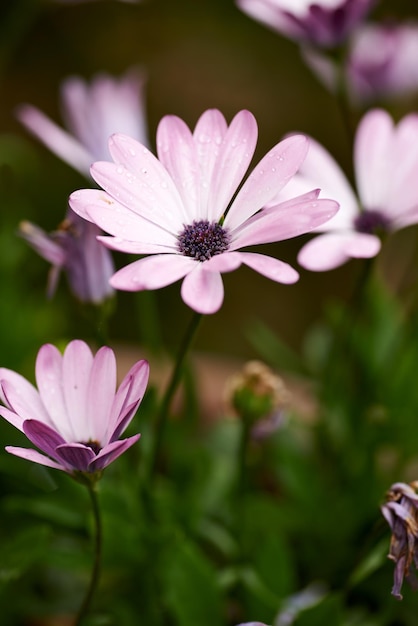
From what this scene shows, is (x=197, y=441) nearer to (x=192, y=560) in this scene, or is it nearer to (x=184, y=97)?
(x=192, y=560)

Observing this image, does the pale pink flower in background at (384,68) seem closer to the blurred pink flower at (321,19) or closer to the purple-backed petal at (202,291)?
the blurred pink flower at (321,19)

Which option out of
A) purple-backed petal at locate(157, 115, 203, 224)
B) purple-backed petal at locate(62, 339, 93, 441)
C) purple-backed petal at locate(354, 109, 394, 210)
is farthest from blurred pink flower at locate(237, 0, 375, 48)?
purple-backed petal at locate(62, 339, 93, 441)

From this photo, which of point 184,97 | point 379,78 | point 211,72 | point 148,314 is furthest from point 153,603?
point 211,72

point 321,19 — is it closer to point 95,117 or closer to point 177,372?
point 95,117

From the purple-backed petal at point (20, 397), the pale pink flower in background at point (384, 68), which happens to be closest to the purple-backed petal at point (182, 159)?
the purple-backed petal at point (20, 397)

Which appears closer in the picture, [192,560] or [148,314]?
[192,560]
